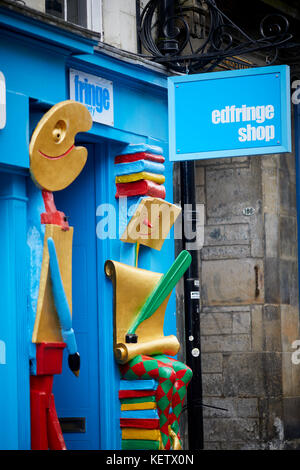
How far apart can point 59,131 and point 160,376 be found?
2.22m

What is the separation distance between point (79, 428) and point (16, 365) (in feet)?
4.96

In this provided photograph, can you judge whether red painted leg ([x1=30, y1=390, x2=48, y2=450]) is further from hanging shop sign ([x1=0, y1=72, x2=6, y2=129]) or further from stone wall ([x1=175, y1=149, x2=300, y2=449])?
stone wall ([x1=175, y1=149, x2=300, y2=449])

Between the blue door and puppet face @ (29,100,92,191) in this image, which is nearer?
puppet face @ (29,100,92,191)

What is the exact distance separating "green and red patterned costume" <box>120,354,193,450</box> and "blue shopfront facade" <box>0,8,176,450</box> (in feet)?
0.65

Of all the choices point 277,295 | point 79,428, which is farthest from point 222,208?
point 79,428

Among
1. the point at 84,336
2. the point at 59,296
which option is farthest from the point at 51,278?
the point at 84,336

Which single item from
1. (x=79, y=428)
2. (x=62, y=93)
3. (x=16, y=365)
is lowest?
(x=79, y=428)

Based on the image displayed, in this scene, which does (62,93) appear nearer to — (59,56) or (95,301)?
(59,56)

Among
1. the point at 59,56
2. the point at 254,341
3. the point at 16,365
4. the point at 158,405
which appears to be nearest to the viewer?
the point at 16,365

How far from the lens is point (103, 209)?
8898mm

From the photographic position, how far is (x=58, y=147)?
779 cm

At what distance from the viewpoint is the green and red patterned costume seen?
28.3 ft

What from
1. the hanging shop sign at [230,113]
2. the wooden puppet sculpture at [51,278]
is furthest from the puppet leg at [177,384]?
the hanging shop sign at [230,113]

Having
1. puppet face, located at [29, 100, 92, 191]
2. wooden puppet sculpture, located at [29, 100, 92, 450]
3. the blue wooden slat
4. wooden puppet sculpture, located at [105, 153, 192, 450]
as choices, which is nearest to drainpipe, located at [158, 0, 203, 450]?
wooden puppet sculpture, located at [105, 153, 192, 450]
